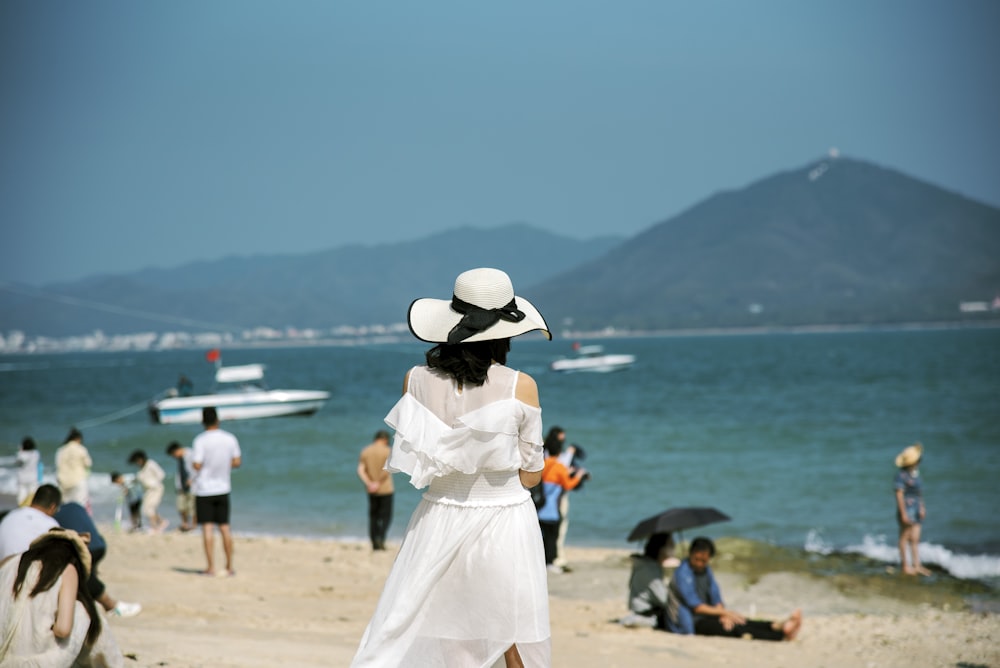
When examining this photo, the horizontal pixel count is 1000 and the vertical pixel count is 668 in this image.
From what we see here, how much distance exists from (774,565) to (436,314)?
10.2 metres

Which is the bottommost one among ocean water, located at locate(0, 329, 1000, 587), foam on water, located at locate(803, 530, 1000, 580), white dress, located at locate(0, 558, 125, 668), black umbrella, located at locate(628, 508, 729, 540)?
ocean water, located at locate(0, 329, 1000, 587)

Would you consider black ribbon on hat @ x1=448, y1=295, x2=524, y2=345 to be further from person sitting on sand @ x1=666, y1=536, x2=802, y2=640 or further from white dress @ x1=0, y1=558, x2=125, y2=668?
person sitting on sand @ x1=666, y1=536, x2=802, y2=640

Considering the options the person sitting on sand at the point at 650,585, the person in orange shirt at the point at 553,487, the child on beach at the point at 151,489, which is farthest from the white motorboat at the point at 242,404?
the person sitting on sand at the point at 650,585

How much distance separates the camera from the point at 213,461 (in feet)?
30.6

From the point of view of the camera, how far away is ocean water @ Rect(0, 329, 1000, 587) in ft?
54.5

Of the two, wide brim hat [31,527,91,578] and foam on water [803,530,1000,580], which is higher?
wide brim hat [31,527,91,578]

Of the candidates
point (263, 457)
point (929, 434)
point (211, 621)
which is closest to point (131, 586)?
point (211, 621)

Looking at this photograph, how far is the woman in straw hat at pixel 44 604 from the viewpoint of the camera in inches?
182

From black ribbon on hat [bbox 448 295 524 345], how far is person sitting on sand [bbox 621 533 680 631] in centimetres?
536

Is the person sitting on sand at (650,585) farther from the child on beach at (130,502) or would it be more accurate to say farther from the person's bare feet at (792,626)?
the child on beach at (130,502)

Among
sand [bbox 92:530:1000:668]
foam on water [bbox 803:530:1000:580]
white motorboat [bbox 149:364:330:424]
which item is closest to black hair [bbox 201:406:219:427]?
sand [bbox 92:530:1000:668]

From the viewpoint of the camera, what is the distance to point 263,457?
28422mm

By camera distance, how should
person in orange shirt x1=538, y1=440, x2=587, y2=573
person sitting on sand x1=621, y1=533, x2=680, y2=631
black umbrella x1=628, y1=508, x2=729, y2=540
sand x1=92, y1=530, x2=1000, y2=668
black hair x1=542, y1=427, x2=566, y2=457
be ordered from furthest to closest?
black hair x1=542, y1=427, x2=566, y2=457, person in orange shirt x1=538, y1=440, x2=587, y2=573, black umbrella x1=628, y1=508, x2=729, y2=540, person sitting on sand x1=621, y1=533, x2=680, y2=631, sand x1=92, y1=530, x2=1000, y2=668

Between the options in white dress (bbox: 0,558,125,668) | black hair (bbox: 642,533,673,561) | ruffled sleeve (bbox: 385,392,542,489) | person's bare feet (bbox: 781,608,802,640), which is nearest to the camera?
ruffled sleeve (bbox: 385,392,542,489)
